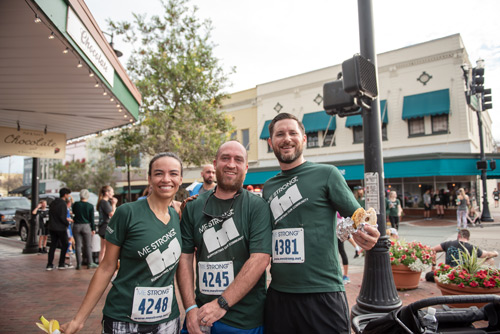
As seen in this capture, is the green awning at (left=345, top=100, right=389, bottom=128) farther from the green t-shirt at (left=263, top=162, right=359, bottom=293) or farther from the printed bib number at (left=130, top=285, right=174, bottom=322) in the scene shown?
the printed bib number at (left=130, top=285, right=174, bottom=322)

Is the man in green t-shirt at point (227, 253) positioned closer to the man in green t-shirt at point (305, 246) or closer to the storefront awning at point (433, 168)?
the man in green t-shirt at point (305, 246)

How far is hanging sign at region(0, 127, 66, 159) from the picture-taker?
23.9 ft

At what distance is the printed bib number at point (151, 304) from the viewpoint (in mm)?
1965

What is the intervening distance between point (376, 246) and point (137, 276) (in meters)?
2.94

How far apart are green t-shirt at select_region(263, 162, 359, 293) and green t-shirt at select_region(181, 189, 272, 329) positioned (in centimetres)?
13

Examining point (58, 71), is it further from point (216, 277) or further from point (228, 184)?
point (216, 277)

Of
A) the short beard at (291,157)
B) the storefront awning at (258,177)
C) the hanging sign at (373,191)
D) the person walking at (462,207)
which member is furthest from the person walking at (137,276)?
the storefront awning at (258,177)

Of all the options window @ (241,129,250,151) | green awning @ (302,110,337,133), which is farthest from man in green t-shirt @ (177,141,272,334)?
window @ (241,129,250,151)

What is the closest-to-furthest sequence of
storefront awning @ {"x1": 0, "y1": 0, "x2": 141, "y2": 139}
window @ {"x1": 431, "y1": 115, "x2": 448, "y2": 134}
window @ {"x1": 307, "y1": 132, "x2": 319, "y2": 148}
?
storefront awning @ {"x1": 0, "y1": 0, "x2": 141, "y2": 139}
window @ {"x1": 431, "y1": 115, "x2": 448, "y2": 134}
window @ {"x1": 307, "y1": 132, "x2": 319, "y2": 148}

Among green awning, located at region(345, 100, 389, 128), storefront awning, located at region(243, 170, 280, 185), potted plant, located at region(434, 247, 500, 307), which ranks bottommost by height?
potted plant, located at region(434, 247, 500, 307)

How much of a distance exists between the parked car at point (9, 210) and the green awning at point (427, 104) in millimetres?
19722

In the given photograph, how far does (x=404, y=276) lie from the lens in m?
5.82

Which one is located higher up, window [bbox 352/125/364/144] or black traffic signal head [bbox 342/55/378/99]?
window [bbox 352/125/364/144]

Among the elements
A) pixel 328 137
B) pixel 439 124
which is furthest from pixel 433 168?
pixel 328 137
